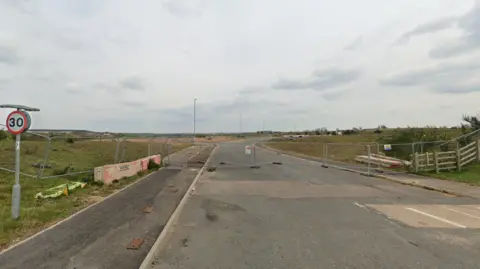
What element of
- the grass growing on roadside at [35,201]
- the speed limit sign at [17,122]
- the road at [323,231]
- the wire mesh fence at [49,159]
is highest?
the speed limit sign at [17,122]

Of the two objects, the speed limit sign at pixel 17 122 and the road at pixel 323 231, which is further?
the speed limit sign at pixel 17 122

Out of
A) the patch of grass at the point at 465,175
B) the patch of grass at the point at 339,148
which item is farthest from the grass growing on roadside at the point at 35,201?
the patch of grass at the point at 339,148

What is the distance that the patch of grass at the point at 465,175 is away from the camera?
53.5ft

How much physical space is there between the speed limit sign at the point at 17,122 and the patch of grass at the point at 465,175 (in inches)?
659

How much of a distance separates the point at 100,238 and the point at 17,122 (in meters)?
3.68

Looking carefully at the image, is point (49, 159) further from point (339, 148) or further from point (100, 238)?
point (339, 148)

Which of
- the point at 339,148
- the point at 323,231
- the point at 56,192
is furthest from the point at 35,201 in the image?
the point at 339,148

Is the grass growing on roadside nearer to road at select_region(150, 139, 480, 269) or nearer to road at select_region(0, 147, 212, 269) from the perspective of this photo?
road at select_region(0, 147, 212, 269)

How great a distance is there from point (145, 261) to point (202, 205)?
522 cm

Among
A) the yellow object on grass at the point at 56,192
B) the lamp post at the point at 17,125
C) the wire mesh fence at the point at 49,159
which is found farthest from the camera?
the wire mesh fence at the point at 49,159

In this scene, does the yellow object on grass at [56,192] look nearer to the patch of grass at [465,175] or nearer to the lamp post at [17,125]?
the lamp post at [17,125]

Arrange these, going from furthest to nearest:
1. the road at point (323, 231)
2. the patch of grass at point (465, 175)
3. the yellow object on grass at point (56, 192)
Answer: the patch of grass at point (465, 175) < the yellow object on grass at point (56, 192) < the road at point (323, 231)

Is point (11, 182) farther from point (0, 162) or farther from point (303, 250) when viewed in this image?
point (303, 250)

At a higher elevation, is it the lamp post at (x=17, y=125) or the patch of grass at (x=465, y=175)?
the lamp post at (x=17, y=125)
